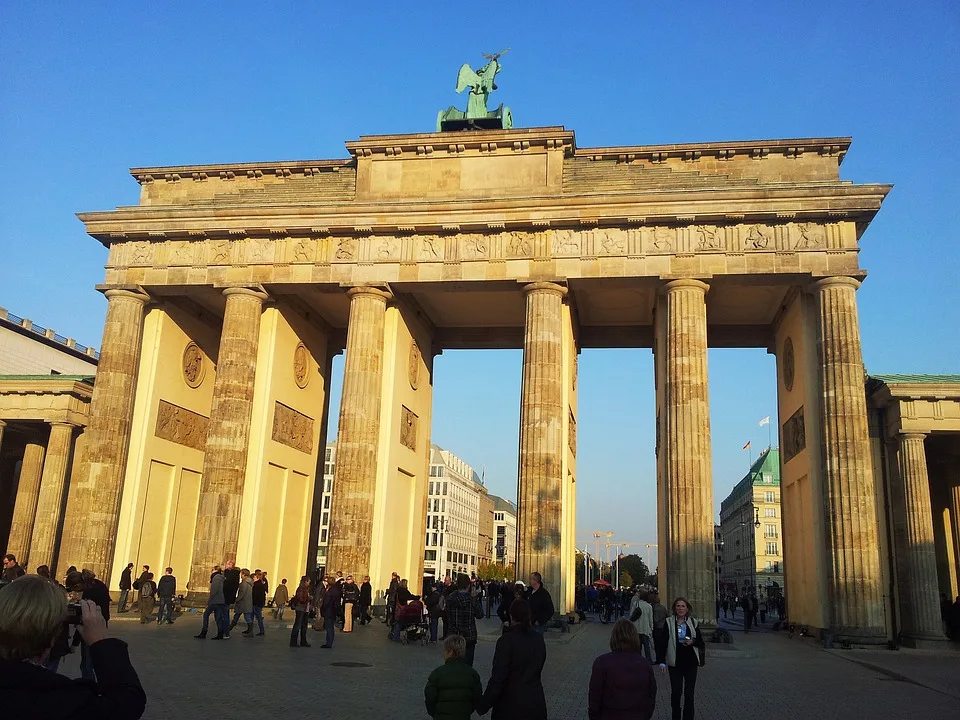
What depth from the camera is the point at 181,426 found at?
31047mm

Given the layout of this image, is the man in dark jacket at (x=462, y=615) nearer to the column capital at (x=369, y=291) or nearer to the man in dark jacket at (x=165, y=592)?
the man in dark jacket at (x=165, y=592)

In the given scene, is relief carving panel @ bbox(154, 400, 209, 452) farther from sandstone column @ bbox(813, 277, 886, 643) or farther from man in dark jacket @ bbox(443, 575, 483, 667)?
sandstone column @ bbox(813, 277, 886, 643)

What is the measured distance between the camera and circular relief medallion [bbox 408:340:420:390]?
103 feet

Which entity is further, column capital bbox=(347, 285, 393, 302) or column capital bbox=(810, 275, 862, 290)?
column capital bbox=(347, 285, 393, 302)

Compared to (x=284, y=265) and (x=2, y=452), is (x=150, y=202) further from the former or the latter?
(x=2, y=452)

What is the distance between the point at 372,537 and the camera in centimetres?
2669

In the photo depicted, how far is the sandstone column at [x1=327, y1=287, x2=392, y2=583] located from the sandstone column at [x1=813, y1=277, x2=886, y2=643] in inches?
562

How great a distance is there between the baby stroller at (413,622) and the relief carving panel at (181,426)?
46.8ft

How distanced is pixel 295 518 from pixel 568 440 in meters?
11.4

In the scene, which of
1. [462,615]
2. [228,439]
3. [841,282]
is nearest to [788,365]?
[841,282]

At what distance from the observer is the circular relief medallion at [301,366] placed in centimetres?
3141

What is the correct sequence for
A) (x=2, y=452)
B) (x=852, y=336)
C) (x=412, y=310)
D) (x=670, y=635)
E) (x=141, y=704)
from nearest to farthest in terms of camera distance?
(x=141, y=704) < (x=670, y=635) < (x=852, y=336) < (x=412, y=310) < (x=2, y=452)

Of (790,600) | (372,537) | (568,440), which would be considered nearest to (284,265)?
(372,537)

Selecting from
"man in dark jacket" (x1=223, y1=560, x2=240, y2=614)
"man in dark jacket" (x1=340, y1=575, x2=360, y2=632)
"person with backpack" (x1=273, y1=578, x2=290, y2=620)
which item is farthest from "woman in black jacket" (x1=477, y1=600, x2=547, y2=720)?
"person with backpack" (x1=273, y1=578, x2=290, y2=620)
